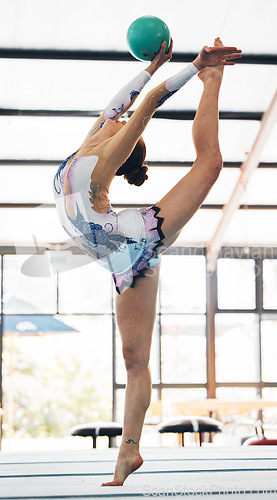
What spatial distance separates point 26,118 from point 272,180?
10.7ft

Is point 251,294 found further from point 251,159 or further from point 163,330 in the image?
point 251,159

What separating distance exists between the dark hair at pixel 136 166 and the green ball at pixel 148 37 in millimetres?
233

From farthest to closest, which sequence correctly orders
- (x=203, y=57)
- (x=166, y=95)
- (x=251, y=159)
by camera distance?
(x=251, y=159) < (x=203, y=57) < (x=166, y=95)

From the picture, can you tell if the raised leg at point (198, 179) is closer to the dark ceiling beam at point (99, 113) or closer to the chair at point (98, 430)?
the chair at point (98, 430)

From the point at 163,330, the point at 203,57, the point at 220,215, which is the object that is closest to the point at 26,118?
the point at 220,215

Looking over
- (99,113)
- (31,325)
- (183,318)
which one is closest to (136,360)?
(99,113)

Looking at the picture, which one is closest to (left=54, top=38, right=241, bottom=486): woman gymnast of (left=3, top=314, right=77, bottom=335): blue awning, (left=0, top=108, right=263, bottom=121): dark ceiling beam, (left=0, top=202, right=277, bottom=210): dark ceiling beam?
(left=0, top=108, right=263, bottom=121): dark ceiling beam

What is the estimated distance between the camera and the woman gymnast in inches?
64.7

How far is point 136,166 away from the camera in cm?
180

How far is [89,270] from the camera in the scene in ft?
32.3

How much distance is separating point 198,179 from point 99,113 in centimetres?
552

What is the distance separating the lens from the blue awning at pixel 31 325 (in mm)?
8828

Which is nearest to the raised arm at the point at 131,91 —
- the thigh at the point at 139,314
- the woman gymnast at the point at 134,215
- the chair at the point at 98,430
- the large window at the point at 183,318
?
the woman gymnast at the point at 134,215

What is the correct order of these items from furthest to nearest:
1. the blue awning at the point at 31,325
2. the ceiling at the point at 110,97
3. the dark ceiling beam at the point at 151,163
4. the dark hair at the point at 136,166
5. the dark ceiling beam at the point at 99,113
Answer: the blue awning at the point at 31,325, the dark ceiling beam at the point at 151,163, the dark ceiling beam at the point at 99,113, the ceiling at the point at 110,97, the dark hair at the point at 136,166
